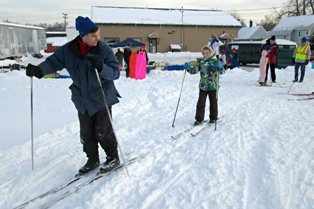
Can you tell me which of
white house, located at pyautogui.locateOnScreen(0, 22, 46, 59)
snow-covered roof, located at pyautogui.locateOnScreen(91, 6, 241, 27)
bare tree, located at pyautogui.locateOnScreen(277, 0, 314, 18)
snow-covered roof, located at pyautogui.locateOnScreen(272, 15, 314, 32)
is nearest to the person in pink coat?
white house, located at pyautogui.locateOnScreen(0, 22, 46, 59)

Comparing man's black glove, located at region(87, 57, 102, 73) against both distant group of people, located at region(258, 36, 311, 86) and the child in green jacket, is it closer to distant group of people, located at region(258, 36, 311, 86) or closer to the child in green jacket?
the child in green jacket

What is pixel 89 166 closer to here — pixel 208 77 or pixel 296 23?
pixel 208 77

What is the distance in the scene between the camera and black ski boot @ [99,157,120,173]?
382 centimetres

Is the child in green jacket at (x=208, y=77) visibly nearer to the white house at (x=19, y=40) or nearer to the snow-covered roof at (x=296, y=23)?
the white house at (x=19, y=40)

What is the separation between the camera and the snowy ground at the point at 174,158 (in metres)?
3.27

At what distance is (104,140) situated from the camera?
12.7 feet

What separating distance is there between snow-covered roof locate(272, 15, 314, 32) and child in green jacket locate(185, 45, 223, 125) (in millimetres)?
47579

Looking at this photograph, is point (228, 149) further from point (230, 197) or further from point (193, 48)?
point (193, 48)

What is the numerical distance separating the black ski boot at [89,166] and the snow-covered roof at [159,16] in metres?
38.1

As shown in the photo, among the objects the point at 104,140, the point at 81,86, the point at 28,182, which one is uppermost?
the point at 81,86

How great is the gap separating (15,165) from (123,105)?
3764 mm

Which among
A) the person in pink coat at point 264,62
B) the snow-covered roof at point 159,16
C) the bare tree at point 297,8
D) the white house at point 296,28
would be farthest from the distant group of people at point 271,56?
the bare tree at point 297,8

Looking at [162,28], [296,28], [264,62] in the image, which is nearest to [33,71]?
[264,62]

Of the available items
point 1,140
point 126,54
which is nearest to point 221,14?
point 126,54
